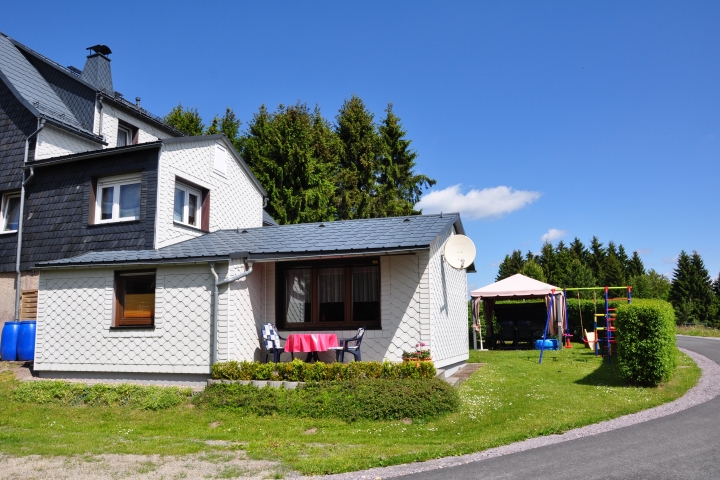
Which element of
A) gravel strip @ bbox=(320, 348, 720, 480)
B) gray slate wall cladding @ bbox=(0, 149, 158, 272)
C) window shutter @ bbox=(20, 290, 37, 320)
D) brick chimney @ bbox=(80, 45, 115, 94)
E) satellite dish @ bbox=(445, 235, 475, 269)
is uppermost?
brick chimney @ bbox=(80, 45, 115, 94)

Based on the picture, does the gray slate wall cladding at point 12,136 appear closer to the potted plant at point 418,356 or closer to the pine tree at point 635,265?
the potted plant at point 418,356

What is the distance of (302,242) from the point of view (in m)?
13.2

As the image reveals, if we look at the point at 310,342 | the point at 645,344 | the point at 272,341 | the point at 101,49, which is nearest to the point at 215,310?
the point at 272,341

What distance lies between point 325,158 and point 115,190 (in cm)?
1825

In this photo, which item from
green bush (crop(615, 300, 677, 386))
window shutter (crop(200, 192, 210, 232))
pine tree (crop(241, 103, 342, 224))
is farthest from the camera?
pine tree (crop(241, 103, 342, 224))

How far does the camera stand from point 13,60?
1991 centimetres

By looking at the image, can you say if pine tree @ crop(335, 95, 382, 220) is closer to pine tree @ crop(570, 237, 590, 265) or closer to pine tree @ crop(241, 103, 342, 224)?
pine tree @ crop(241, 103, 342, 224)

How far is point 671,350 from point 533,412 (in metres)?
4.36

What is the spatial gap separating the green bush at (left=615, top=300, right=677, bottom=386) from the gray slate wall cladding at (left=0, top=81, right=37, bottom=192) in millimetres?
16472

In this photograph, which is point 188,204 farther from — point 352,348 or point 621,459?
point 621,459

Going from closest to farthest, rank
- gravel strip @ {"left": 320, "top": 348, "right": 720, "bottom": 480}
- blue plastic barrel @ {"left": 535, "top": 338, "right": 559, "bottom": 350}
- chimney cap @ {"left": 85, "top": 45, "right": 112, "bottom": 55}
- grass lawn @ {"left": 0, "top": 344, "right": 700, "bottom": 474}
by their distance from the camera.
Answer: gravel strip @ {"left": 320, "top": 348, "right": 720, "bottom": 480} → grass lawn @ {"left": 0, "top": 344, "right": 700, "bottom": 474} → blue plastic barrel @ {"left": 535, "top": 338, "right": 559, "bottom": 350} → chimney cap @ {"left": 85, "top": 45, "right": 112, "bottom": 55}

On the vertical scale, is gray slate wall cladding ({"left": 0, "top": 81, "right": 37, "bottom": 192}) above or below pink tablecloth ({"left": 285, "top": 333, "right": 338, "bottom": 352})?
above

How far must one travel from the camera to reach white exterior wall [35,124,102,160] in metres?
17.1

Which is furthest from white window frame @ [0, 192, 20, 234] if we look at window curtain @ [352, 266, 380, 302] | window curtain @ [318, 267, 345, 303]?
window curtain @ [352, 266, 380, 302]
